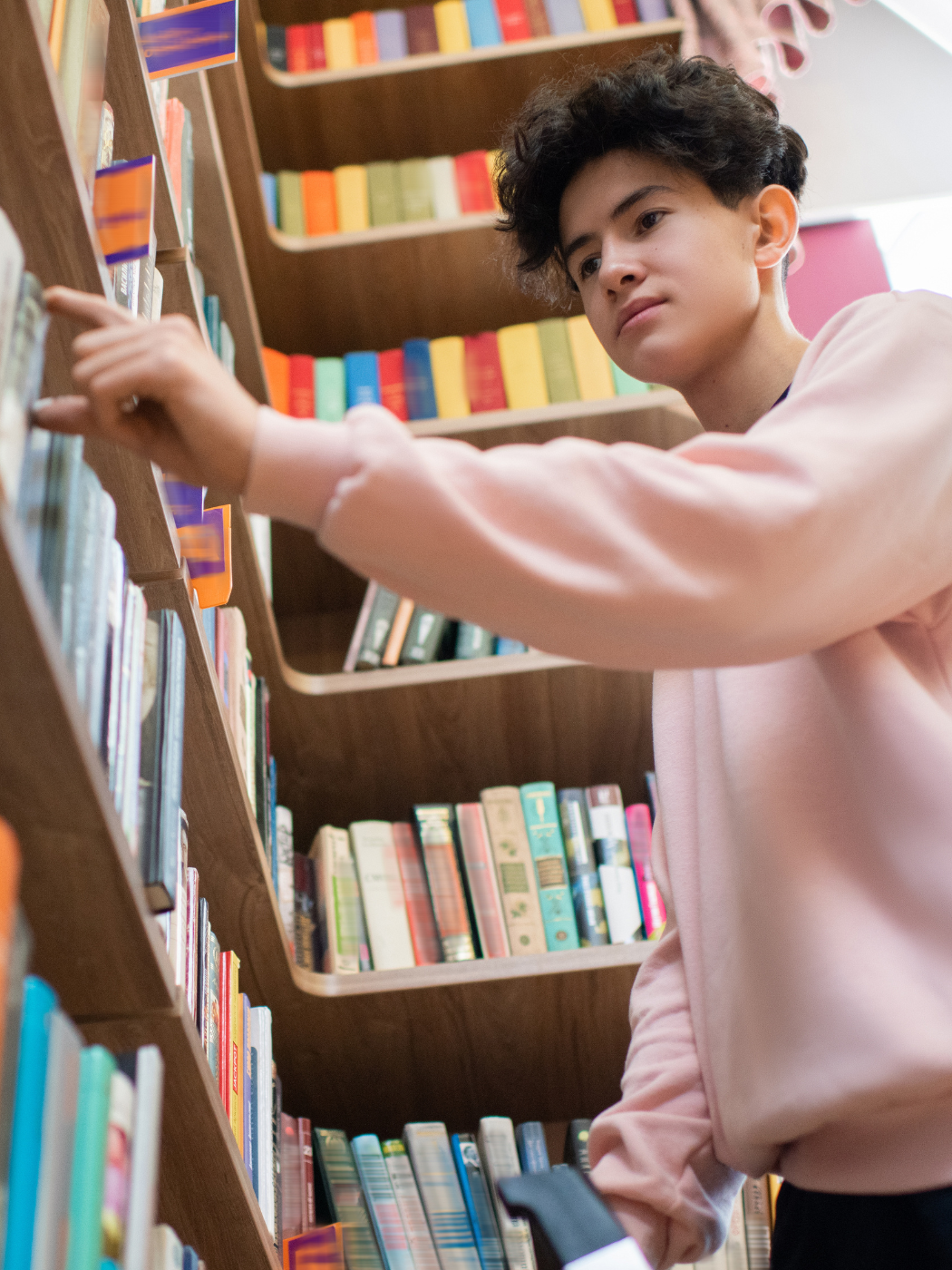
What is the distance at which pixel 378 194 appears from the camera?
2131 mm

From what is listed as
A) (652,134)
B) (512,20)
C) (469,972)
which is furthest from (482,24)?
(469,972)

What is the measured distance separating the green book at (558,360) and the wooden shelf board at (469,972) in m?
0.96

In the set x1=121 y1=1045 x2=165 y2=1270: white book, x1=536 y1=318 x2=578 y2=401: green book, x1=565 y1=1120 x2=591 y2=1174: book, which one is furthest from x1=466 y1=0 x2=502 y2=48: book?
x1=121 y1=1045 x2=165 y2=1270: white book

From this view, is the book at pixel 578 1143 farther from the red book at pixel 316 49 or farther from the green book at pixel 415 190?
the red book at pixel 316 49

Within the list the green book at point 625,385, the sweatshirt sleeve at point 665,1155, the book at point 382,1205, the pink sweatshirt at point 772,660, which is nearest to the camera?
the pink sweatshirt at point 772,660

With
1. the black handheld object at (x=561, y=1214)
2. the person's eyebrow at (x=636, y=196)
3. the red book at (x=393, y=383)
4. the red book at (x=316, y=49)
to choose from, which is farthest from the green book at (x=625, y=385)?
the black handheld object at (x=561, y=1214)

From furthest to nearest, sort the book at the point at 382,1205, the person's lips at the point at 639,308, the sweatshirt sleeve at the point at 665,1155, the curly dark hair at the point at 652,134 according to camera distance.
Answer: the book at the point at 382,1205 → the curly dark hair at the point at 652,134 → the person's lips at the point at 639,308 → the sweatshirt sleeve at the point at 665,1155

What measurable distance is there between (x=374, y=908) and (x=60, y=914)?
A: 0.86 meters

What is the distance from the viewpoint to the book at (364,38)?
2.22 meters

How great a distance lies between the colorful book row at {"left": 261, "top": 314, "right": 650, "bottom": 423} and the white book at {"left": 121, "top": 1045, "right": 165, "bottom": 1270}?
4.78ft

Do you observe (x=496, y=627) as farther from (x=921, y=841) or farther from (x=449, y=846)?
(x=449, y=846)

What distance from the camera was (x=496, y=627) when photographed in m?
0.64

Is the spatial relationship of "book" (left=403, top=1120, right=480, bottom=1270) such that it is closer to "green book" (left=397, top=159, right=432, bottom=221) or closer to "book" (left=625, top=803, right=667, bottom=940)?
"book" (left=625, top=803, right=667, bottom=940)

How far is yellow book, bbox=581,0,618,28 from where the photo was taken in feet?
7.11
